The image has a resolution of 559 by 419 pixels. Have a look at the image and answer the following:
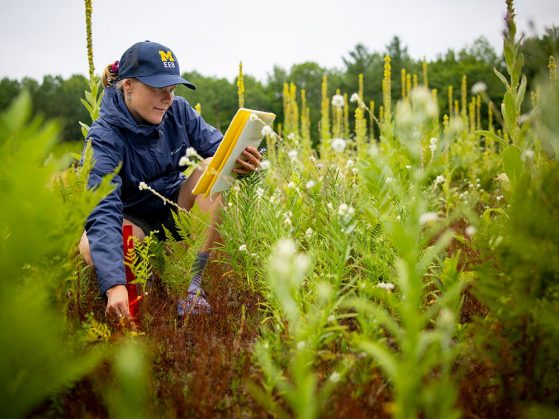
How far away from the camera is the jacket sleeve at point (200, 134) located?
3.76 meters

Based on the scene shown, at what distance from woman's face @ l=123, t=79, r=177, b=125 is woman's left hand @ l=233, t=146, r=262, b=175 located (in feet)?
2.17

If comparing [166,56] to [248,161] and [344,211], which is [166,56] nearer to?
[248,161]

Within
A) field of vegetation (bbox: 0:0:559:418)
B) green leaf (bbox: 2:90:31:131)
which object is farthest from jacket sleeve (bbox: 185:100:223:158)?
green leaf (bbox: 2:90:31:131)

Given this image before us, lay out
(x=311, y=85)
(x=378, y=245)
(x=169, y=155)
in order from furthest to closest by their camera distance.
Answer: (x=311, y=85) < (x=169, y=155) < (x=378, y=245)

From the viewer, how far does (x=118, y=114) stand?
10.2 ft

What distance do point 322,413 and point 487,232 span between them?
3.33ft

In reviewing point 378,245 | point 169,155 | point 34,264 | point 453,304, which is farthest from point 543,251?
point 169,155

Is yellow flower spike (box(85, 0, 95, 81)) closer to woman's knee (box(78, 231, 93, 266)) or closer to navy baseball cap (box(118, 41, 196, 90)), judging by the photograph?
navy baseball cap (box(118, 41, 196, 90))

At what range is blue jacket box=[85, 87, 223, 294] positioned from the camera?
2.41 meters

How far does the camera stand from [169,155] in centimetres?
356

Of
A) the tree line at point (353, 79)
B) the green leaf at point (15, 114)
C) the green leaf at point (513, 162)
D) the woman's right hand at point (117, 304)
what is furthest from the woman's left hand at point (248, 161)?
the tree line at point (353, 79)

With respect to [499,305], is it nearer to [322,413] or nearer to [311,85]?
[322,413]

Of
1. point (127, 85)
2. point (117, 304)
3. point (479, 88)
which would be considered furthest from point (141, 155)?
point (479, 88)

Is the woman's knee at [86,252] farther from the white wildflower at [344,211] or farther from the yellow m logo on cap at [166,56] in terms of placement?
the white wildflower at [344,211]
